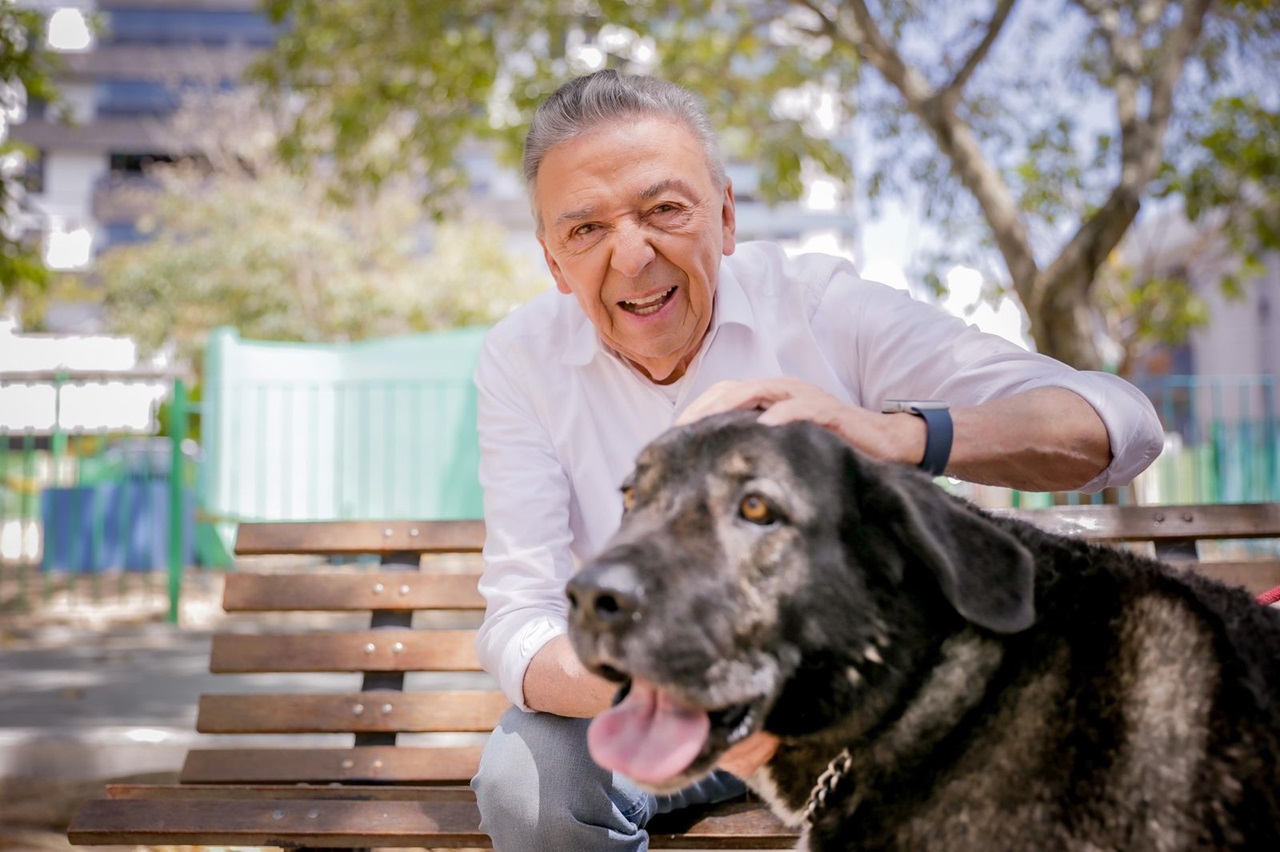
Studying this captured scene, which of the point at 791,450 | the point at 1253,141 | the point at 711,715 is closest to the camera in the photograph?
the point at 711,715

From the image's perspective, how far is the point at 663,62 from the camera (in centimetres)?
1115

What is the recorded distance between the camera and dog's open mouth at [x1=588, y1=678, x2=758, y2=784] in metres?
1.79

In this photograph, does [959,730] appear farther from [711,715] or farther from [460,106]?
[460,106]

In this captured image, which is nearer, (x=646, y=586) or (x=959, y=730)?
(x=646, y=586)

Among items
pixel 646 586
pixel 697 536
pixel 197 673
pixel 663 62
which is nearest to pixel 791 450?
pixel 697 536

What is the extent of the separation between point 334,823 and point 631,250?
163 cm

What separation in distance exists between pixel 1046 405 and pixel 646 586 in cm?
111

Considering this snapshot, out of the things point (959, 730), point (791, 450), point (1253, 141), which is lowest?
point (959, 730)

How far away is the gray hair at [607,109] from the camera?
2756mm

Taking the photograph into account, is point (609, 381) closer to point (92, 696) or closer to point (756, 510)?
point (756, 510)

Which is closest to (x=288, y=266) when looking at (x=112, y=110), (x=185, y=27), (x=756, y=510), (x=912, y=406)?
(x=912, y=406)

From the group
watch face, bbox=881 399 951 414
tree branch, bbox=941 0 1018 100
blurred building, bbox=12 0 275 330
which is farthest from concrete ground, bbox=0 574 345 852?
blurred building, bbox=12 0 275 330

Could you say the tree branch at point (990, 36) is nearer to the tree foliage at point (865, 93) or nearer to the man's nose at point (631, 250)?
the tree foliage at point (865, 93)

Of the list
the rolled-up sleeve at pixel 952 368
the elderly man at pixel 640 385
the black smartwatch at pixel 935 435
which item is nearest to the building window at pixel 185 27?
the elderly man at pixel 640 385
